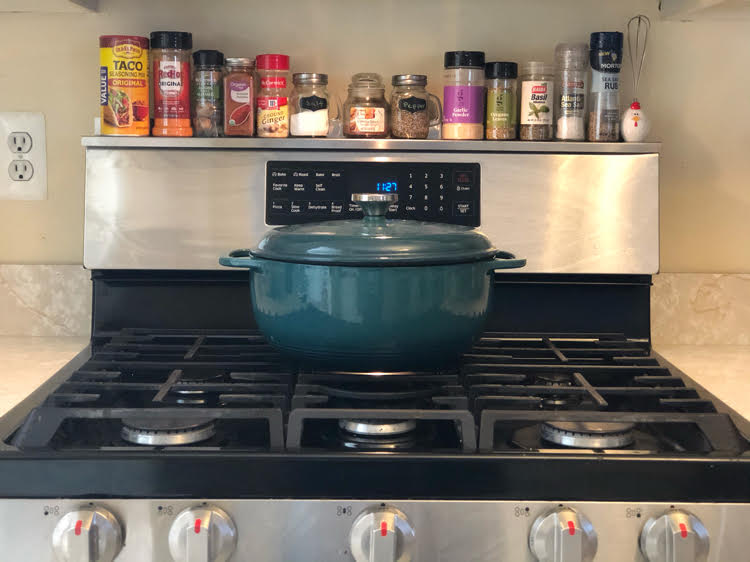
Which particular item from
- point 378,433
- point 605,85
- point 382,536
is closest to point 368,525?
point 382,536

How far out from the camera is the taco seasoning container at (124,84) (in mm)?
1531

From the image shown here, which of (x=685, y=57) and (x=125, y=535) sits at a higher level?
(x=685, y=57)

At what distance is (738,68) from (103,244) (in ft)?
3.75

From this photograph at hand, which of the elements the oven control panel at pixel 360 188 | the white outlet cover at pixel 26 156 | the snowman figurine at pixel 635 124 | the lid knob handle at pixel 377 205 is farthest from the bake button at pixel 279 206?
the snowman figurine at pixel 635 124

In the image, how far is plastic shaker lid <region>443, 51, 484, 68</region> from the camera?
1.56 metres

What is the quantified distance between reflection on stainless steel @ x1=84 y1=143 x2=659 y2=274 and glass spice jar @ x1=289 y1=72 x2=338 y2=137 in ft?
0.12

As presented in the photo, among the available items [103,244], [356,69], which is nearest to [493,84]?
[356,69]

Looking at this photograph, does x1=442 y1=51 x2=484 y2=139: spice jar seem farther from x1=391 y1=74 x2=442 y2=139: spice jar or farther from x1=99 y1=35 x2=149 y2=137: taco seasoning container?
x1=99 y1=35 x2=149 y2=137: taco seasoning container

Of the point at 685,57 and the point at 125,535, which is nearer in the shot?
the point at 125,535

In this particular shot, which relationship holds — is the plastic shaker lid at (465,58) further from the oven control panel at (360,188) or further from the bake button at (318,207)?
the bake button at (318,207)

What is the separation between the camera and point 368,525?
3.30 feet

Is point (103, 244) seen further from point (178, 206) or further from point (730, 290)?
point (730, 290)

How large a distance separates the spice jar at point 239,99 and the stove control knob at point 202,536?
73 centimetres

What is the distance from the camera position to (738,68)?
1.69 m
